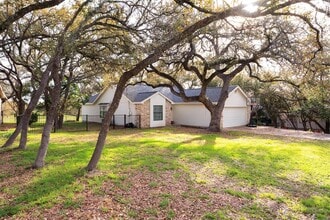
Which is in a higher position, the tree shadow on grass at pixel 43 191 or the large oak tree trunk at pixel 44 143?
the large oak tree trunk at pixel 44 143

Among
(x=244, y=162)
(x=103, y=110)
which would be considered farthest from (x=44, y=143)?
(x=103, y=110)

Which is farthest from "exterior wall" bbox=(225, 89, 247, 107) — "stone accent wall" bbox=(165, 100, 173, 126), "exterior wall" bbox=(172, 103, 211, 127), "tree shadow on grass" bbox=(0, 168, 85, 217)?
"tree shadow on grass" bbox=(0, 168, 85, 217)

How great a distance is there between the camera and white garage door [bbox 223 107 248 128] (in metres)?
22.5

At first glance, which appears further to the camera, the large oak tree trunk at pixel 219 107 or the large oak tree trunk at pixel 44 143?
the large oak tree trunk at pixel 219 107

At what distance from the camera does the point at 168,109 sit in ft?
77.4

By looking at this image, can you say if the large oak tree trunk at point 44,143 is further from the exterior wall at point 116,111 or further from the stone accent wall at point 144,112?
the exterior wall at point 116,111

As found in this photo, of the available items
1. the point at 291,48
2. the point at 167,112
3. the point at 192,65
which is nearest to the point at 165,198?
the point at 291,48

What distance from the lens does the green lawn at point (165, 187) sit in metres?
4.96

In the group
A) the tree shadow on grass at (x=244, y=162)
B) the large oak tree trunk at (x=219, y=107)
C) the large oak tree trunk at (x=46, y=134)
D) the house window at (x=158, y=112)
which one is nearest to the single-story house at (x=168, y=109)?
the house window at (x=158, y=112)

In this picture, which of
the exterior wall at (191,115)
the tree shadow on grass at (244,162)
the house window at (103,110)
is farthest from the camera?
the house window at (103,110)

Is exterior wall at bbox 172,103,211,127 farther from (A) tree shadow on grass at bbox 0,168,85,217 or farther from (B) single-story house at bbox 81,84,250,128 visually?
(A) tree shadow on grass at bbox 0,168,85,217

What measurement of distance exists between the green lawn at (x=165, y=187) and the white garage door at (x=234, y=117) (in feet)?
41.4

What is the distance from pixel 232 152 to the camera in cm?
1057

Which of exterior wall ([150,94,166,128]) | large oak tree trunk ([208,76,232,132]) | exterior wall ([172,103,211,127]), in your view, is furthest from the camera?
exterior wall ([172,103,211,127])
